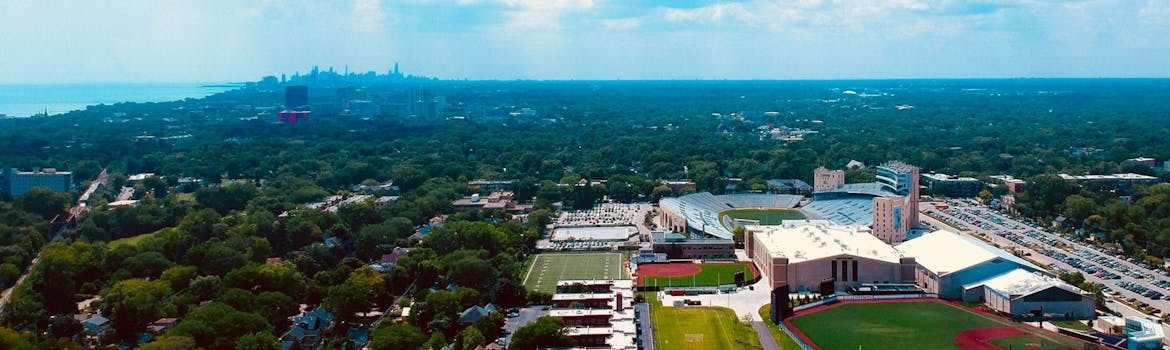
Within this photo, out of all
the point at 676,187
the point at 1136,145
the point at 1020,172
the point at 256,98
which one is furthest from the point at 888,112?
the point at 256,98

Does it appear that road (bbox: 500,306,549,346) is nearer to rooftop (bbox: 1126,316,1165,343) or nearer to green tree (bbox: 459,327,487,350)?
green tree (bbox: 459,327,487,350)

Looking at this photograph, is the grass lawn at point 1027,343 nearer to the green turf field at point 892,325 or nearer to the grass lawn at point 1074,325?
the green turf field at point 892,325

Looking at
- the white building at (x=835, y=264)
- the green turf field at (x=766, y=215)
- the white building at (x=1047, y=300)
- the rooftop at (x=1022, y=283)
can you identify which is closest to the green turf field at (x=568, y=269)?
the white building at (x=835, y=264)

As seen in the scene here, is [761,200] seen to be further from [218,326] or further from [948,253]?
[218,326]

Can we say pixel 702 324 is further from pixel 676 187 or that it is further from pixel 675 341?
pixel 676 187

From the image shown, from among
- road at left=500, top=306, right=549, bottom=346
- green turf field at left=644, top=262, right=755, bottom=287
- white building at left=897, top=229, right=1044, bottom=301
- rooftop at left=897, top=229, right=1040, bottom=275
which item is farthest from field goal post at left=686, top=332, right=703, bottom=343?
rooftop at left=897, top=229, right=1040, bottom=275

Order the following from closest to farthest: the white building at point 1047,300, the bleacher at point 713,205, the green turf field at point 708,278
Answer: the white building at point 1047,300, the green turf field at point 708,278, the bleacher at point 713,205

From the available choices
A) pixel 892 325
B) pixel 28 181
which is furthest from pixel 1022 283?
pixel 28 181
